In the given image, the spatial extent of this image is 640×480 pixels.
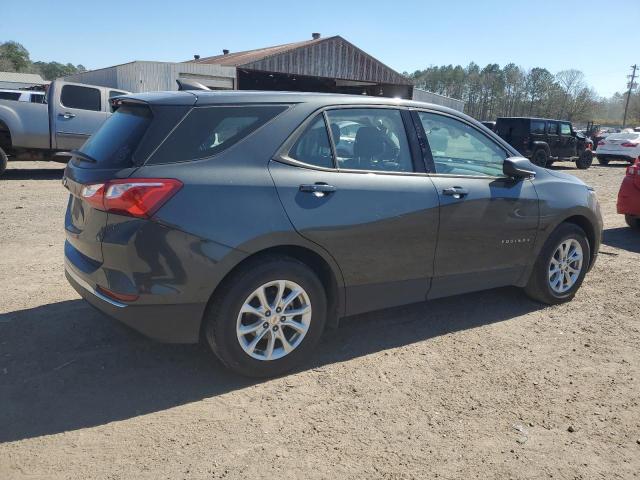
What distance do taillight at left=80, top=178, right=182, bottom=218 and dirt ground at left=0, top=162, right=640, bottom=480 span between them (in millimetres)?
779

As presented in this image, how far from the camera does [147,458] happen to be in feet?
8.46

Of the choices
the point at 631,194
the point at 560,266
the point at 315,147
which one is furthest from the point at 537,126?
the point at 315,147

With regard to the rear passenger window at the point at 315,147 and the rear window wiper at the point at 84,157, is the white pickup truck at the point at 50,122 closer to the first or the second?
the rear window wiper at the point at 84,157

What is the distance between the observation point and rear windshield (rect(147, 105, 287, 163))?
2.99 metres

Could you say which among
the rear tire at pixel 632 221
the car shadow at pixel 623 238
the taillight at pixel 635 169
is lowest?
the car shadow at pixel 623 238

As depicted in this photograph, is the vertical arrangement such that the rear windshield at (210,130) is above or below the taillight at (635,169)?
A: above

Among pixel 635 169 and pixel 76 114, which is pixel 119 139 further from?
pixel 76 114

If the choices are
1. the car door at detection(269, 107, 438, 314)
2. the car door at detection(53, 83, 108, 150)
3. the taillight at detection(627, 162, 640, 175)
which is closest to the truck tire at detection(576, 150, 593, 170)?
the taillight at detection(627, 162, 640, 175)

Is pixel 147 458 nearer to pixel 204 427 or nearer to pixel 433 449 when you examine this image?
pixel 204 427

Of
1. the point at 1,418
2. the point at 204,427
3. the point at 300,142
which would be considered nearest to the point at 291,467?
the point at 204,427

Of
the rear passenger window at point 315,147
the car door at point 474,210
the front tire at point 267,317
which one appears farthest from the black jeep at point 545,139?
the front tire at point 267,317

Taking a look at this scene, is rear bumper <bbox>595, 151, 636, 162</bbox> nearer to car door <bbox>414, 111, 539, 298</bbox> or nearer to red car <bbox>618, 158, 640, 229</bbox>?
red car <bbox>618, 158, 640, 229</bbox>

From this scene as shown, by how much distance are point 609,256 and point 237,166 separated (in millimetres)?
5688

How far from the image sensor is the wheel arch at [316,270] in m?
3.15
